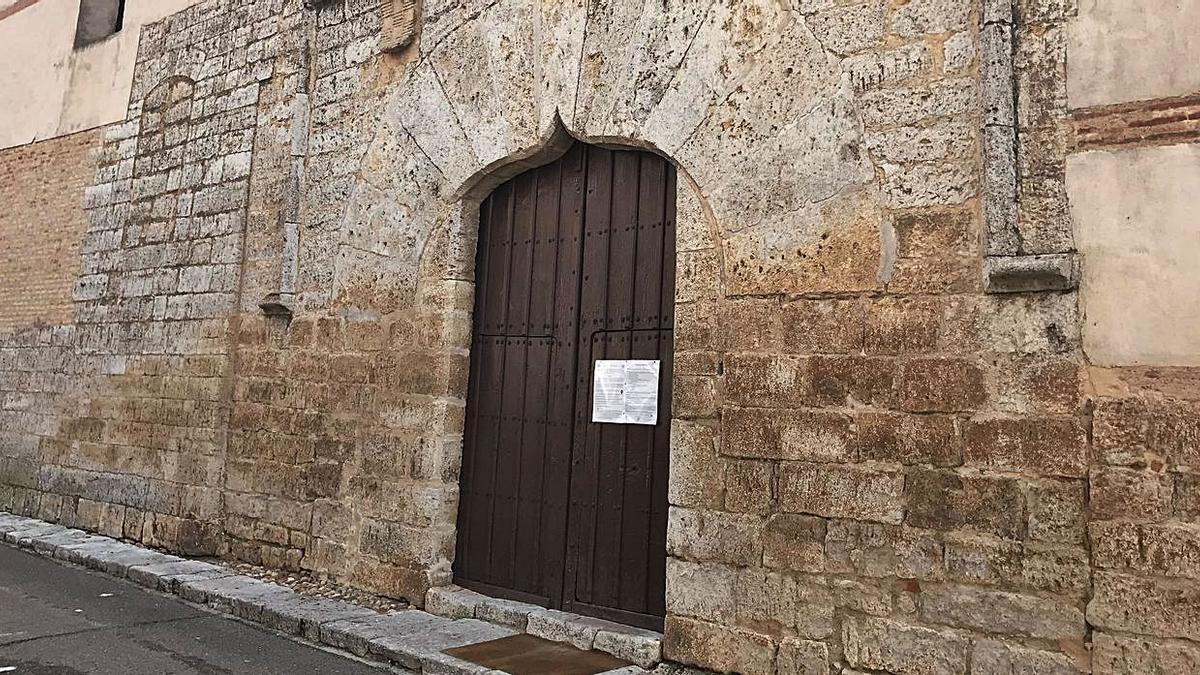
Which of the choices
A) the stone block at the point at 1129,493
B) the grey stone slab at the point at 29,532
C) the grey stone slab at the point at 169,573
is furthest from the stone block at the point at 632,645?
the grey stone slab at the point at 29,532

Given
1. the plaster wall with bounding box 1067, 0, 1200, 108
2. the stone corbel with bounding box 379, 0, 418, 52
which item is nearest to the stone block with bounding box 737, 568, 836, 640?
the plaster wall with bounding box 1067, 0, 1200, 108

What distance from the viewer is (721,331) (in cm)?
392

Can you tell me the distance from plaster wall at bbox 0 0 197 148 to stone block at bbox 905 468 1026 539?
6428mm

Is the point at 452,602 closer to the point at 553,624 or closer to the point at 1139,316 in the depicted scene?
the point at 553,624

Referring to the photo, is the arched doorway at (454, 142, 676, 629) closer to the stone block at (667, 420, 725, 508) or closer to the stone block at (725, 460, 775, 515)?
the stone block at (667, 420, 725, 508)

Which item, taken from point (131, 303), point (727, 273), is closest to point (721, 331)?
point (727, 273)

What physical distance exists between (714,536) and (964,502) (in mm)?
1020

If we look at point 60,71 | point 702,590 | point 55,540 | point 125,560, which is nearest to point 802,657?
point 702,590

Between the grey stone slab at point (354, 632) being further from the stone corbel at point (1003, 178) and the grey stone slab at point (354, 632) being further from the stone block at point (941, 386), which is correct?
the stone corbel at point (1003, 178)

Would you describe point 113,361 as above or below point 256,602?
above

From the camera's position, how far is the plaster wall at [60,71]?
742 cm

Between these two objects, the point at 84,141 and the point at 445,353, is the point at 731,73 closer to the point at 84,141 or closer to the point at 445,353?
the point at 445,353

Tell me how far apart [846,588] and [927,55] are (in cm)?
208

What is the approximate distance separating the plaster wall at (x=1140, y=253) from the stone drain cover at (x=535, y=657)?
7.57 ft
